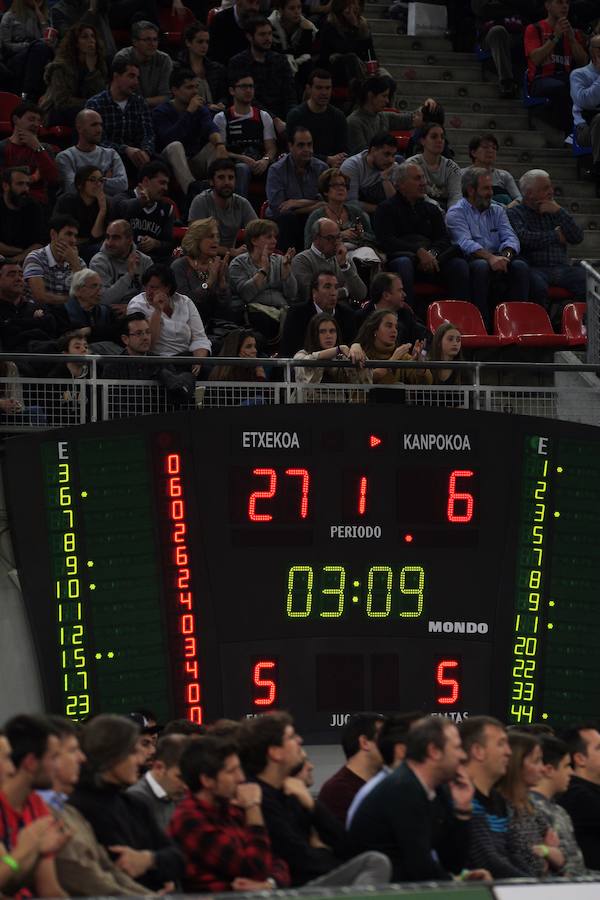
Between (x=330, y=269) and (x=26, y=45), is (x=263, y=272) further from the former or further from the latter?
(x=26, y=45)

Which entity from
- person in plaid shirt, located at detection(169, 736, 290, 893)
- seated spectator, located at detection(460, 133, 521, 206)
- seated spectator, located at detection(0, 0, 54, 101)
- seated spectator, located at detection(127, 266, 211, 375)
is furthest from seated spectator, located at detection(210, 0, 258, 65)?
person in plaid shirt, located at detection(169, 736, 290, 893)

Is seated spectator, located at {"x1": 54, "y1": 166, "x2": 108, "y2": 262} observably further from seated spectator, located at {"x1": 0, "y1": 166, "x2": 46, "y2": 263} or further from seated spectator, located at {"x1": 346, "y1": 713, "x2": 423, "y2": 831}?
seated spectator, located at {"x1": 346, "y1": 713, "x2": 423, "y2": 831}

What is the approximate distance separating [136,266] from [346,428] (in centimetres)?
348

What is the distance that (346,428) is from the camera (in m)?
14.1

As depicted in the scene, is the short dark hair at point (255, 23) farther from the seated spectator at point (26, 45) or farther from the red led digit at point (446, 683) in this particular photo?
the red led digit at point (446, 683)

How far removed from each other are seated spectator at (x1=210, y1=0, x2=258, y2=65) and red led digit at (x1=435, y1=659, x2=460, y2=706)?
8877 mm

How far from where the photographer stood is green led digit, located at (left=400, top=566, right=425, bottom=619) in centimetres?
1412

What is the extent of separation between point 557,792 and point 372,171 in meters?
9.17

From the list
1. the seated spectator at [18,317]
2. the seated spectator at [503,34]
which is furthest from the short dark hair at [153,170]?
the seated spectator at [503,34]

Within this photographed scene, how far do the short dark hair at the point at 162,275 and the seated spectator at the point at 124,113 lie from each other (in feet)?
10.9

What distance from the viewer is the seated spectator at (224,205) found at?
1795cm

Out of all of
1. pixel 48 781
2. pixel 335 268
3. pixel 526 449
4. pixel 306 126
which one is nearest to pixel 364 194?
pixel 306 126

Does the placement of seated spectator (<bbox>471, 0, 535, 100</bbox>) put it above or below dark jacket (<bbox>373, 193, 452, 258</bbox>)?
above

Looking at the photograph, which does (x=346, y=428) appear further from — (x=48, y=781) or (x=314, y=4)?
(x=314, y=4)
